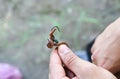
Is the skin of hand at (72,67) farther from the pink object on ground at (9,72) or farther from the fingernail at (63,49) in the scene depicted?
the pink object on ground at (9,72)

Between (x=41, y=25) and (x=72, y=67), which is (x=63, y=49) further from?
(x=41, y=25)

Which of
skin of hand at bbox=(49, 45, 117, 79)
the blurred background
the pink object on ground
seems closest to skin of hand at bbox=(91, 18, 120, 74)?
skin of hand at bbox=(49, 45, 117, 79)

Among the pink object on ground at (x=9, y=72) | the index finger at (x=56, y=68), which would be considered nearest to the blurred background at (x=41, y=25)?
the pink object on ground at (x=9, y=72)

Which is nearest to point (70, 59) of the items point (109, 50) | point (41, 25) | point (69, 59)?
point (69, 59)

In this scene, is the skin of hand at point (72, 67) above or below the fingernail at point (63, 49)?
below

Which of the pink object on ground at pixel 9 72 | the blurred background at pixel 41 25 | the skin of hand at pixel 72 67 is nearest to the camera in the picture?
the skin of hand at pixel 72 67

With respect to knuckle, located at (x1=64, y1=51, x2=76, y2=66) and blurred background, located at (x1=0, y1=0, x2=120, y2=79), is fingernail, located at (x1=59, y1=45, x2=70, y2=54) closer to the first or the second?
knuckle, located at (x1=64, y1=51, x2=76, y2=66)
